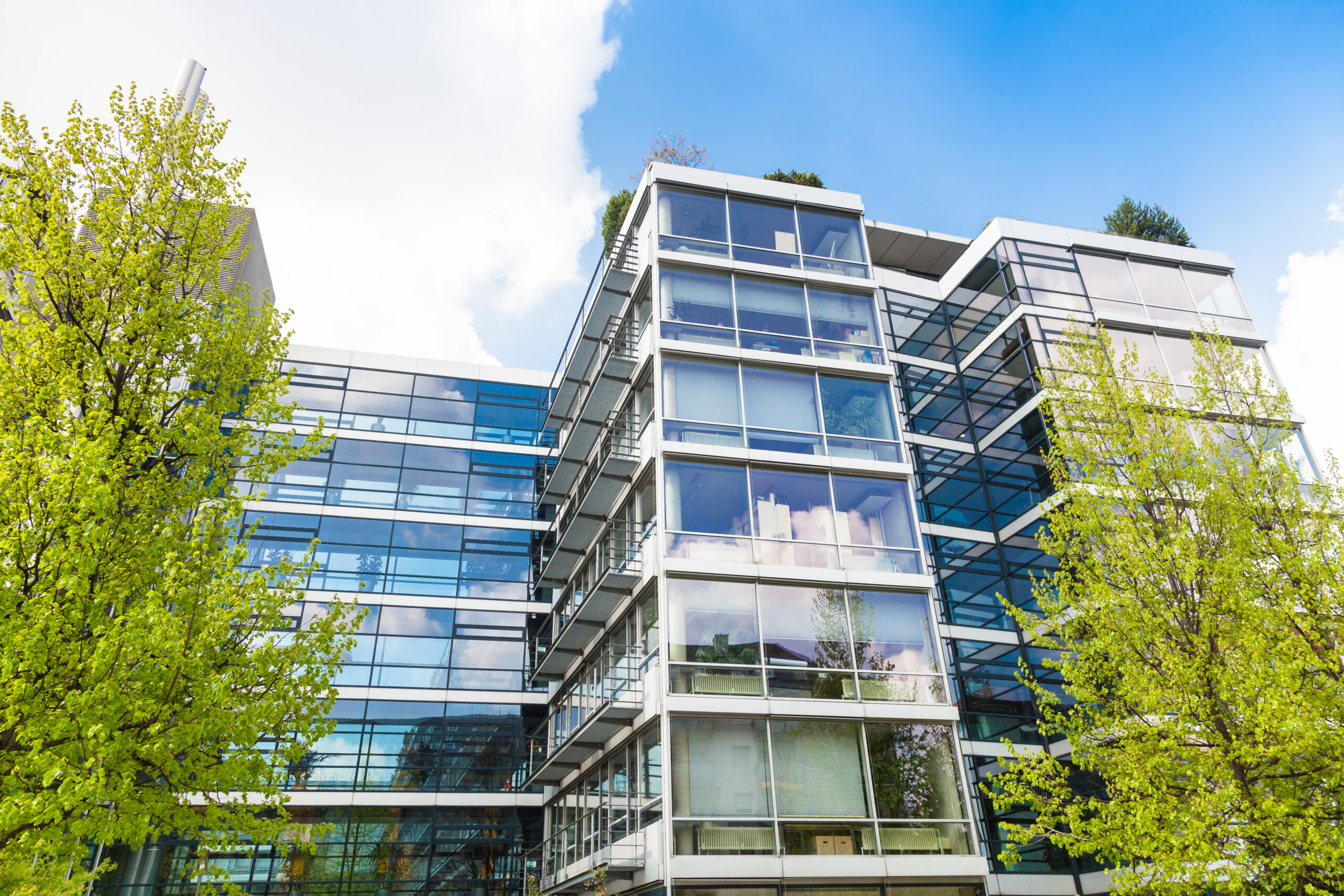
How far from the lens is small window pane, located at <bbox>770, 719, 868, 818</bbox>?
52.4ft

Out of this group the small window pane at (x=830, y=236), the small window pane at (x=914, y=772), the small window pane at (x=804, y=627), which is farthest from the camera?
the small window pane at (x=830, y=236)

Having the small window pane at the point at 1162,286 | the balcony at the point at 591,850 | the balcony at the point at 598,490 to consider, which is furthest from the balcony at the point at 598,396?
the small window pane at the point at 1162,286

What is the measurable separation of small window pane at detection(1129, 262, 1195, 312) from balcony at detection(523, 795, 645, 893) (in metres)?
21.9

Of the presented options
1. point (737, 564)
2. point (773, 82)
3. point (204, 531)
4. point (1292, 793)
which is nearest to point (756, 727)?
point (737, 564)

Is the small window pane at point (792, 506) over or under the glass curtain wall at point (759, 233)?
under

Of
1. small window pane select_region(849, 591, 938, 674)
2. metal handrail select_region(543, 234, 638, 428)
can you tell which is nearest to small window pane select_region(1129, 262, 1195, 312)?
small window pane select_region(849, 591, 938, 674)

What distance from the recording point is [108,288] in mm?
11211

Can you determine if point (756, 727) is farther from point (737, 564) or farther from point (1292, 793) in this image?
point (1292, 793)

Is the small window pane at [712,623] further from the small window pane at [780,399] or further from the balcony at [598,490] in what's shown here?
the small window pane at [780,399]

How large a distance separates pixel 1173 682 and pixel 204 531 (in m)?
Result: 14.2

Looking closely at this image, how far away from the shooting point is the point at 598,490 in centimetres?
2228

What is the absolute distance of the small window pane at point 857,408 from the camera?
20.7 m

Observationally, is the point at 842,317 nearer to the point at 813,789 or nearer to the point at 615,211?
the point at 813,789

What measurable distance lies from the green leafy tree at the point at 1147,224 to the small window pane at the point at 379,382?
3555 cm
